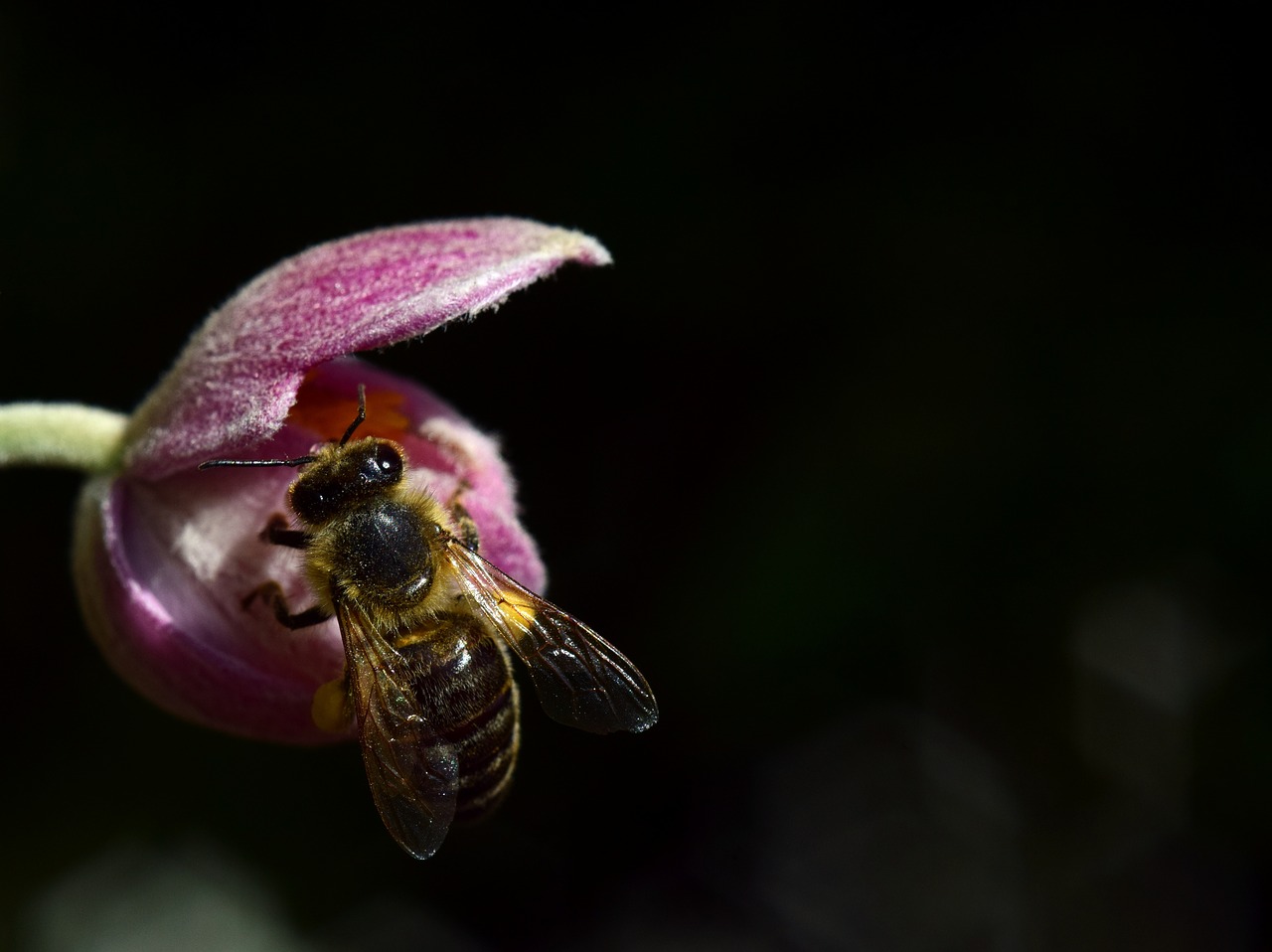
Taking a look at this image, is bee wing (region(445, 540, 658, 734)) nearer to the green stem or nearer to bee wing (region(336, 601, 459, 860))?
bee wing (region(336, 601, 459, 860))

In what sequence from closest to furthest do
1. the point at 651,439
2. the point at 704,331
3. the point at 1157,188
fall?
the point at 1157,188, the point at 704,331, the point at 651,439

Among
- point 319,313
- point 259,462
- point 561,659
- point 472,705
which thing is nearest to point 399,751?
point 472,705

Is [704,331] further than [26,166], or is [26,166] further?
[704,331]

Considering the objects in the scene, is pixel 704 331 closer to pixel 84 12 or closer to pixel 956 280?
pixel 956 280

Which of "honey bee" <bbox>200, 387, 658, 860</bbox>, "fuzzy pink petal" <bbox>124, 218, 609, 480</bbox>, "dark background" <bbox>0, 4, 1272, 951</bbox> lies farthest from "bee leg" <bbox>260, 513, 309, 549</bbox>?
"dark background" <bbox>0, 4, 1272, 951</bbox>

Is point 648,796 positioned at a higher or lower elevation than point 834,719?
lower

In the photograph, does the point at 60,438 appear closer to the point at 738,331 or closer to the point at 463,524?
the point at 463,524

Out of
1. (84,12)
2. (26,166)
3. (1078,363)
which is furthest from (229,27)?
(1078,363)

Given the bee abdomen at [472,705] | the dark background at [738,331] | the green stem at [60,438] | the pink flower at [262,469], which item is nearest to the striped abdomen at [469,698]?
the bee abdomen at [472,705]
